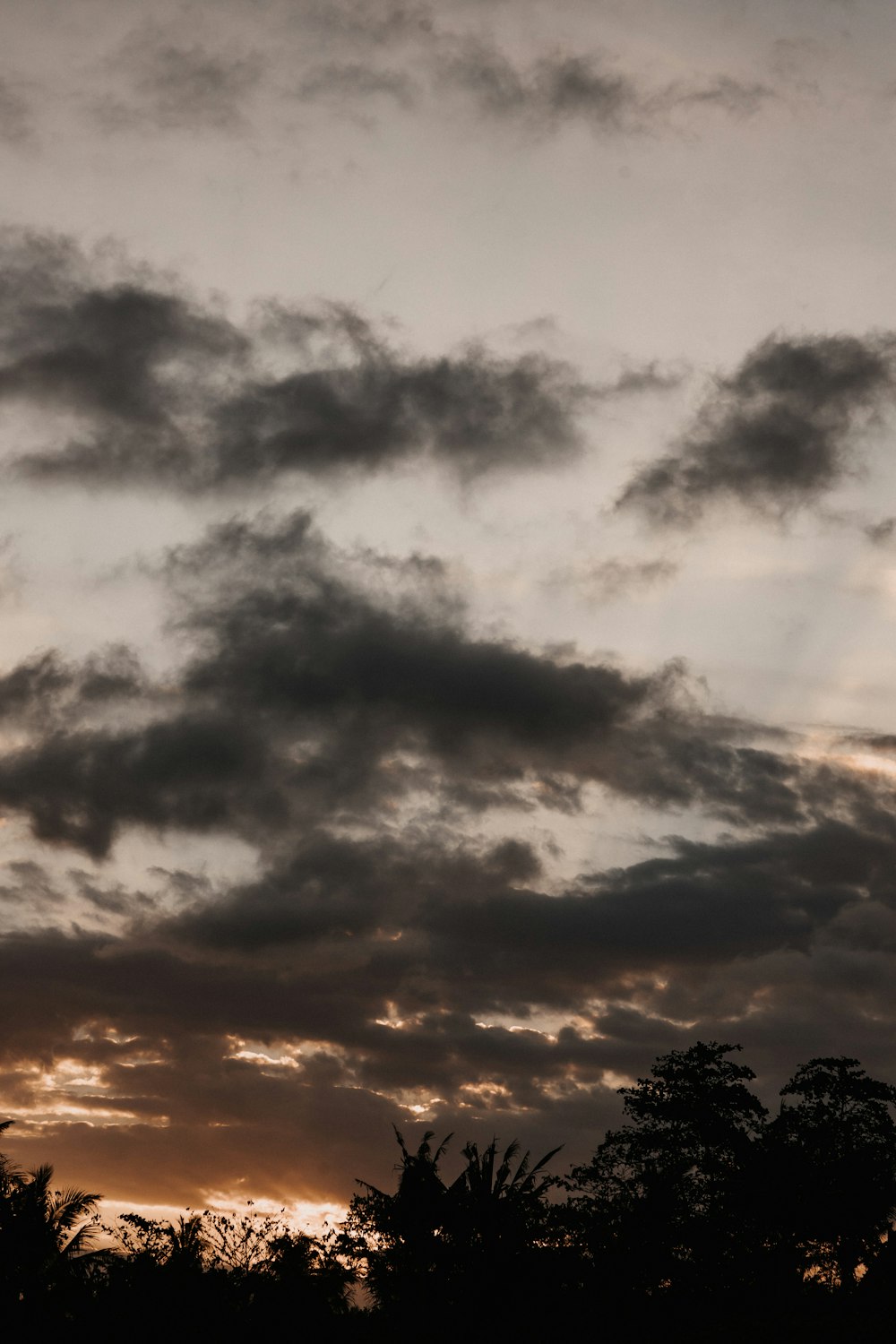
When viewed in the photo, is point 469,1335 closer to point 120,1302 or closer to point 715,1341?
point 715,1341

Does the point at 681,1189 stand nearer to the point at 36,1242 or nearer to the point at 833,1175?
the point at 833,1175

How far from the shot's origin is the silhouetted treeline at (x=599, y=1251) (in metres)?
35.4

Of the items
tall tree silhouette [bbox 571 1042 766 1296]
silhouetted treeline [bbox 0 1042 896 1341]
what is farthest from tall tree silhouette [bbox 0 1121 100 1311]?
tall tree silhouette [bbox 571 1042 766 1296]

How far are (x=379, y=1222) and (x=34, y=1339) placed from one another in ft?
36.1

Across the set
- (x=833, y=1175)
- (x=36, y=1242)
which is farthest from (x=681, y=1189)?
(x=36, y=1242)

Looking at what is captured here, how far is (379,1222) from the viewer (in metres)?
38.1

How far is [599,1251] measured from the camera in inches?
1603

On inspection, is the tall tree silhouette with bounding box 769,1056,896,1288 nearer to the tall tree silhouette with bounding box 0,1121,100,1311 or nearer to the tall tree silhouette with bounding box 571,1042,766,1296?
→ the tall tree silhouette with bounding box 571,1042,766,1296

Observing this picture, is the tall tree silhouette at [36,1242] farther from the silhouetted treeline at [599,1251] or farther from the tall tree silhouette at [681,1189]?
the tall tree silhouette at [681,1189]

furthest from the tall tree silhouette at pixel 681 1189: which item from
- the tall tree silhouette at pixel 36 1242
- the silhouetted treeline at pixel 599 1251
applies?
the tall tree silhouette at pixel 36 1242

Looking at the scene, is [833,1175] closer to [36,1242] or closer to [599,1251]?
[599,1251]

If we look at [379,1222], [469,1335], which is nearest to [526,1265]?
[469,1335]

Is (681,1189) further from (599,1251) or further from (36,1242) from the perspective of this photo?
(36,1242)

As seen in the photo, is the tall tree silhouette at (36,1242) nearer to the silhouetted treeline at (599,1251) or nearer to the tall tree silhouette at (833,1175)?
the silhouetted treeline at (599,1251)
